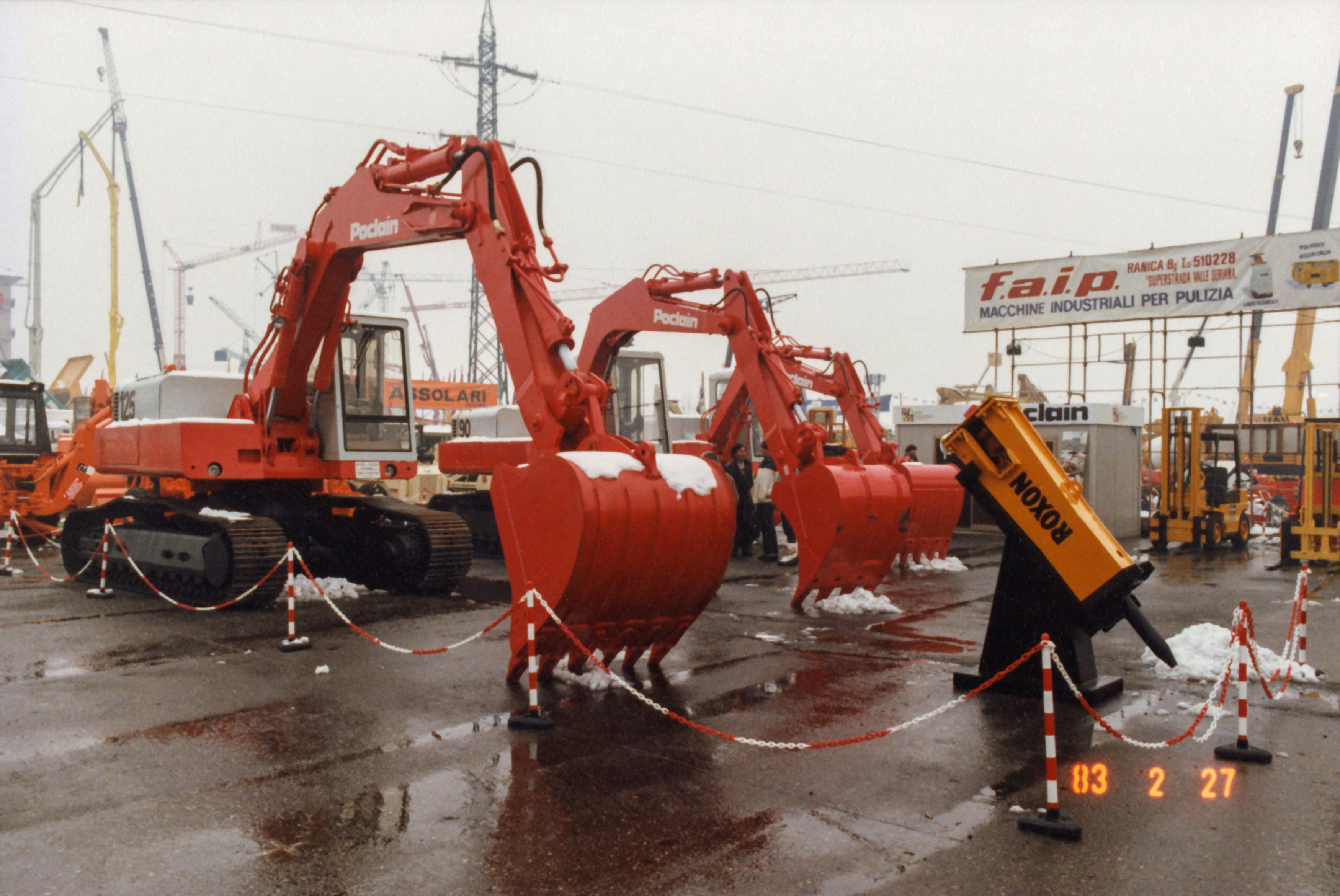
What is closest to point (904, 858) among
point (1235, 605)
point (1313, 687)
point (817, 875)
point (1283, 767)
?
point (817, 875)

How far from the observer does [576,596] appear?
24.5ft

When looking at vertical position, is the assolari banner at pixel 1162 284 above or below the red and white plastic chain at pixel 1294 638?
above

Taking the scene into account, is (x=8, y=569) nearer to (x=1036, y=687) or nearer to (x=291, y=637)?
(x=291, y=637)

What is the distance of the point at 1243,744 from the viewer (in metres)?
6.51

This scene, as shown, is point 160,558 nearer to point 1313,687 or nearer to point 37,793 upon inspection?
point 37,793

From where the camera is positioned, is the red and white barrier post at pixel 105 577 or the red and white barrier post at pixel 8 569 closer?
the red and white barrier post at pixel 105 577

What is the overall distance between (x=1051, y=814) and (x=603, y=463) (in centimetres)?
385

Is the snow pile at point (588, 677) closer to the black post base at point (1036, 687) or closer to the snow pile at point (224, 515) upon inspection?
the black post base at point (1036, 687)

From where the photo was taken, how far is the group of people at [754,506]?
17.3m

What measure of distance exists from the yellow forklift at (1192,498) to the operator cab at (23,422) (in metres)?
21.9

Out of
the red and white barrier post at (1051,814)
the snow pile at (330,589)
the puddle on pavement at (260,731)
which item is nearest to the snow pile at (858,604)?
the snow pile at (330,589)

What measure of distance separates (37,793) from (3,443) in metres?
17.7

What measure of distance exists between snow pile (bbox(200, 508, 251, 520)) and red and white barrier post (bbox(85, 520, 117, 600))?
4.04 feet

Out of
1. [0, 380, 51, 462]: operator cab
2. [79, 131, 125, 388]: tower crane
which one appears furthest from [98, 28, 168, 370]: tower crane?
[0, 380, 51, 462]: operator cab
